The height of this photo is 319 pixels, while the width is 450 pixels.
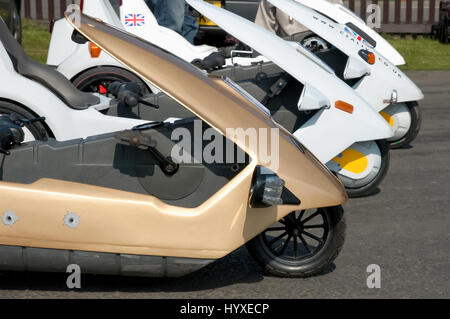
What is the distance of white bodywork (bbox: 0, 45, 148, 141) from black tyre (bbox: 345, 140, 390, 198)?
1806 mm

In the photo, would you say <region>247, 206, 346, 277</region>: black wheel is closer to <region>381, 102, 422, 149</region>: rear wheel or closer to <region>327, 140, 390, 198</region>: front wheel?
<region>327, 140, 390, 198</region>: front wheel

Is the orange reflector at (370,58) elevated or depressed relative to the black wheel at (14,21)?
depressed

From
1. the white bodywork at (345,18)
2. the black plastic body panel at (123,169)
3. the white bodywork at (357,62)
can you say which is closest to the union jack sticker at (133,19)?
the white bodywork at (345,18)

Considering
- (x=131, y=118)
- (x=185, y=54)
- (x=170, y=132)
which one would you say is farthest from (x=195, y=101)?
(x=185, y=54)

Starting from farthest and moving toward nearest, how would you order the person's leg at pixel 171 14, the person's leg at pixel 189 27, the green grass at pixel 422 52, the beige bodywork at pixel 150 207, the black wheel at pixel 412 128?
the green grass at pixel 422 52, the person's leg at pixel 189 27, the person's leg at pixel 171 14, the black wheel at pixel 412 128, the beige bodywork at pixel 150 207

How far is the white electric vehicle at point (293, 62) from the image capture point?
816 centimetres

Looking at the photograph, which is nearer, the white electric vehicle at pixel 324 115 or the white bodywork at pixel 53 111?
the white bodywork at pixel 53 111

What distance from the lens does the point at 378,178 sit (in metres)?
7.50

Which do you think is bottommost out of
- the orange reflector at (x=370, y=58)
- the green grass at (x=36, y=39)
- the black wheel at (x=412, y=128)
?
the green grass at (x=36, y=39)

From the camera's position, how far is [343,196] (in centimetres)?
531

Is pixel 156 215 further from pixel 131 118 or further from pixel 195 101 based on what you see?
pixel 131 118

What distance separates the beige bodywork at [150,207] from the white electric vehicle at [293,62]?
80.3 inches

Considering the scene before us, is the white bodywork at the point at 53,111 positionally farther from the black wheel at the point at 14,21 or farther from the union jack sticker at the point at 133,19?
the union jack sticker at the point at 133,19

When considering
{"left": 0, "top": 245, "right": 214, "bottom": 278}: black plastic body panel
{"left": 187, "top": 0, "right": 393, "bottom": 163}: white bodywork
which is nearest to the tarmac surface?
{"left": 0, "top": 245, "right": 214, "bottom": 278}: black plastic body panel
